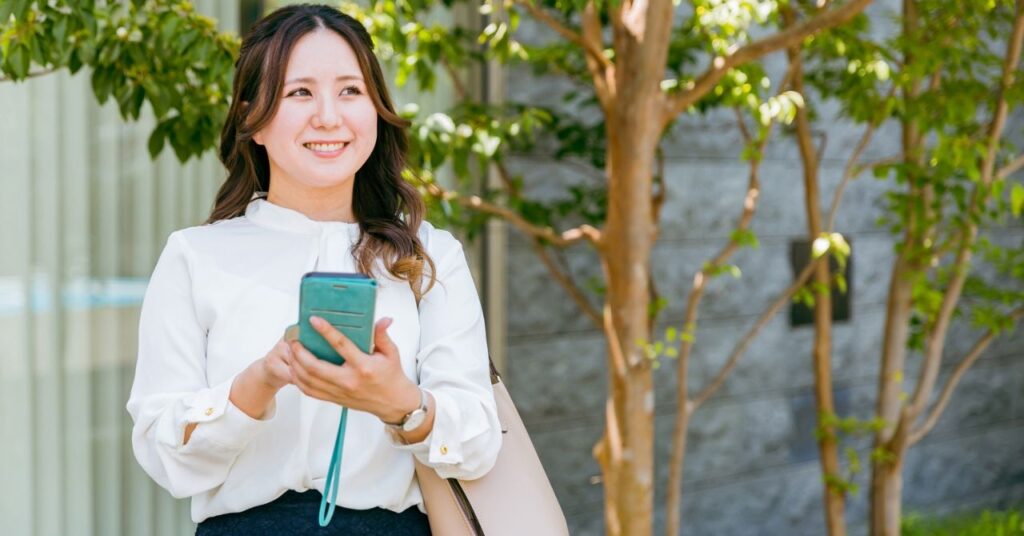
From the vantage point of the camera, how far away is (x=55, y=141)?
3318 millimetres

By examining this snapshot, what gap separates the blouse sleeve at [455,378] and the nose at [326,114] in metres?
0.23

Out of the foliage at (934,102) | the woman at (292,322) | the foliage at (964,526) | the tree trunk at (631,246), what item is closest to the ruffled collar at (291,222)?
the woman at (292,322)

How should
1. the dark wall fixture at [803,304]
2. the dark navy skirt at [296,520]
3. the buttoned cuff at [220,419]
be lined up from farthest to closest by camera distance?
the dark wall fixture at [803,304] < the dark navy skirt at [296,520] < the buttoned cuff at [220,419]

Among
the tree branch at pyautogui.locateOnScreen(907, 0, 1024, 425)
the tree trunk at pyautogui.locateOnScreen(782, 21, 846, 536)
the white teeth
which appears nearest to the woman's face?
the white teeth

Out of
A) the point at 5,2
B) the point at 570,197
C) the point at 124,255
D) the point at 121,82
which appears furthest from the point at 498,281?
the point at 5,2

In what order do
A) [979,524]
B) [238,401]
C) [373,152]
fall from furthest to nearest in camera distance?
[979,524] → [373,152] → [238,401]

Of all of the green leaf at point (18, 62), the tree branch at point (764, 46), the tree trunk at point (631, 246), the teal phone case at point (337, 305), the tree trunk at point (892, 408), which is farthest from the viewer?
the tree trunk at point (892, 408)

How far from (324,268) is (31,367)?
1999mm

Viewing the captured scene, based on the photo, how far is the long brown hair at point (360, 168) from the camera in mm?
1609

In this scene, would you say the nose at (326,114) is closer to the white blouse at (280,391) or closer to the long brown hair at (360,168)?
the long brown hair at (360,168)

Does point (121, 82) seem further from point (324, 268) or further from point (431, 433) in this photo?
point (431, 433)

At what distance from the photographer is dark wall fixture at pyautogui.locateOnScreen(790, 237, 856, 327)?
18.3 feet

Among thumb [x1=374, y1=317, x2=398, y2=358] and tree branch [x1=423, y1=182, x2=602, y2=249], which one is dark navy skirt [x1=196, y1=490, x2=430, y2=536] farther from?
tree branch [x1=423, y1=182, x2=602, y2=249]

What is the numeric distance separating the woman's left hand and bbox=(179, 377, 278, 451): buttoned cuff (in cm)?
11
